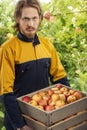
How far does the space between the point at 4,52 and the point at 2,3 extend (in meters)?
1.75

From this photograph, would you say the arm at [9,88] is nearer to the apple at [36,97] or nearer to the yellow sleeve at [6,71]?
the yellow sleeve at [6,71]

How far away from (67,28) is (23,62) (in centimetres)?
158

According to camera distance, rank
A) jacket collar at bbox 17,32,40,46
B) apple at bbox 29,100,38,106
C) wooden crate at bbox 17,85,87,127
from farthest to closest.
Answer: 1. jacket collar at bbox 17,32,40,46
2. apple at bbox 29,100,38,106
3. wooden crate at bbox 17,85,87,127

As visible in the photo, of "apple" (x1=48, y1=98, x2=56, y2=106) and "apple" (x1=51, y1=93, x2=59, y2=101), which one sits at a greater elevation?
"apple" (x1=51, y1=93, x2=59, y2=101)

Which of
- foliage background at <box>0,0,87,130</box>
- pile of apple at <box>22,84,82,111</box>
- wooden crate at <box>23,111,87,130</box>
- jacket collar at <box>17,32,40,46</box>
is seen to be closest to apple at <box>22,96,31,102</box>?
pile of apple at <box>22,84,82,111</box>

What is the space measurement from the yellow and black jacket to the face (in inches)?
2.4

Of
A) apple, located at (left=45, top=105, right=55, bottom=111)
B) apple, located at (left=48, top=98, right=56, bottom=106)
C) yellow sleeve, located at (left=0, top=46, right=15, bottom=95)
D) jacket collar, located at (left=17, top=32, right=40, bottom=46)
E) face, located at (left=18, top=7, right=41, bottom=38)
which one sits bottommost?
apple, located at (left=45, top=105, right=55, bottom=111)

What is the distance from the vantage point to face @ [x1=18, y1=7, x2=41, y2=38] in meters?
2.45

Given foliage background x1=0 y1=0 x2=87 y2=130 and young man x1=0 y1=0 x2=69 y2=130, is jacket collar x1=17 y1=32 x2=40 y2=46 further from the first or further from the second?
foliage background x1=0 y1=0 x2=87 y2=130

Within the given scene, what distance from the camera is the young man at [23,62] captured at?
94.2 inches

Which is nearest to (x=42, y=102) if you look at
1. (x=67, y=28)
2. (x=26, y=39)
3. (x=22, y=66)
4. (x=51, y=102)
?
(x=51, y=102)

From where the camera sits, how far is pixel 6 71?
240cm

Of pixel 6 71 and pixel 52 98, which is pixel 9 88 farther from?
pixel 52 98

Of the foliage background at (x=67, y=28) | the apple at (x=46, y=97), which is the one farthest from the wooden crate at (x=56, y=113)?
the foliage background at (x=67, y=28)
